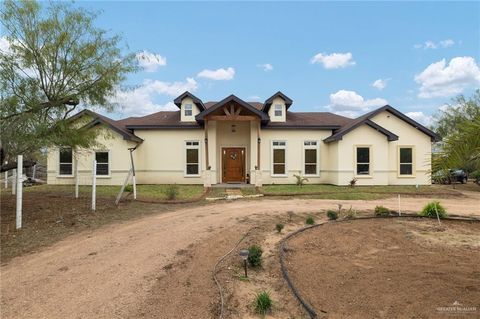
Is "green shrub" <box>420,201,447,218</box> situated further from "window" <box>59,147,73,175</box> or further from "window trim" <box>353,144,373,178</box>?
"window" <box>59,147,73,175</box>

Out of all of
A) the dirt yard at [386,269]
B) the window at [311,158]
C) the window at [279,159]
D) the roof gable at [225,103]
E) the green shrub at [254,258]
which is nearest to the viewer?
the dirt yard at [386,269]

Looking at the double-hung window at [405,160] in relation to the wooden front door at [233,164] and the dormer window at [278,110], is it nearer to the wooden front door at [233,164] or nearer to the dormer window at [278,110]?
the dormer window at [278,110]

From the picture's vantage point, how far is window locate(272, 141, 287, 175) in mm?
21078

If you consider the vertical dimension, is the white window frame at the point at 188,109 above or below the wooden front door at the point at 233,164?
above

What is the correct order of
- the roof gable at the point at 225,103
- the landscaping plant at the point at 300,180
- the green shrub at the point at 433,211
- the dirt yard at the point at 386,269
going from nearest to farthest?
the dirt yard at the point at 386,269 < the green shrub at the point at 433,211 < the roof gable at the point at 225,103 < the landscaping plant at the point at 300,180

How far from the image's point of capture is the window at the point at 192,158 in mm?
20828

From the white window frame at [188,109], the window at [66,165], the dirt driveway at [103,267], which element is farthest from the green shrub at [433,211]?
the window at [66,165]

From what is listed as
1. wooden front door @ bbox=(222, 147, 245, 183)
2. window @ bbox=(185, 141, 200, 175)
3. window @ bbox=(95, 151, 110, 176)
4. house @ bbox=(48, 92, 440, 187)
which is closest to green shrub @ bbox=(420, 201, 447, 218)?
house @ bbox=(48, 92, 440, 187)

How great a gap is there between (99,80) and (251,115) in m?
9.83

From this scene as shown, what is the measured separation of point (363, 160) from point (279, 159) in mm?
4895

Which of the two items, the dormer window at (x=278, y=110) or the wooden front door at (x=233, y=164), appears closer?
the wooden front door at (x=233, y=164)

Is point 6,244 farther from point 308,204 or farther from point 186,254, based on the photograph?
point 308,204

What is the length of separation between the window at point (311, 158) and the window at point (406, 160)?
5097 millimetres

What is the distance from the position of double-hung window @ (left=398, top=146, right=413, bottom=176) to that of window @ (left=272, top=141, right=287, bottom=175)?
275 inches
